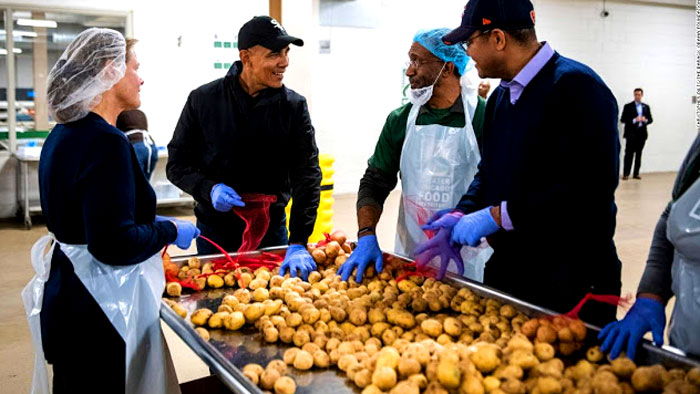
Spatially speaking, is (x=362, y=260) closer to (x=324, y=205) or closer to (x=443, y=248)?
(x=443, y=248)

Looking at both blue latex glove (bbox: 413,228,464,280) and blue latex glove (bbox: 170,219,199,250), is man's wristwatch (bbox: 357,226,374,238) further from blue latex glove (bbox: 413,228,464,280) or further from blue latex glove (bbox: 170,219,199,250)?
blue latex glove (bbox: 170,219,199,250)

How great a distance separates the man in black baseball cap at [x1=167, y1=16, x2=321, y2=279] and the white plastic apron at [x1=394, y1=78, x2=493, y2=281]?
0.40 m

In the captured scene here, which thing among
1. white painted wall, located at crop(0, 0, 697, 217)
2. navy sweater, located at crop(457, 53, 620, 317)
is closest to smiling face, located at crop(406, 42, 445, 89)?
navy sweater, located at crop(457, 53, 620, 317)

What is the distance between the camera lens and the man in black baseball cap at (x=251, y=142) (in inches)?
97.1

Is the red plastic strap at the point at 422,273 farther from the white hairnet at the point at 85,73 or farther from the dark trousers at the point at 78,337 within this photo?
the white hairnet at the point at 85,73

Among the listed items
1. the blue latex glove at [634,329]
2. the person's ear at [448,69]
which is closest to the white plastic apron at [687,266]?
the blue latex glove at [634,329]

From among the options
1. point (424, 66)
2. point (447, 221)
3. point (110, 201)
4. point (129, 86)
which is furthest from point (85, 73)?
point (424, 66)

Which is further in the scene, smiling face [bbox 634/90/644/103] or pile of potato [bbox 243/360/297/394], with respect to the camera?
smiling face [bbox 634/90/644/103]

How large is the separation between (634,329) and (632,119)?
36.2ft

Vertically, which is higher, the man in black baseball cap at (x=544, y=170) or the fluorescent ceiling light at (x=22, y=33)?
the fluorescent ceiling light at (x=22, y=33)

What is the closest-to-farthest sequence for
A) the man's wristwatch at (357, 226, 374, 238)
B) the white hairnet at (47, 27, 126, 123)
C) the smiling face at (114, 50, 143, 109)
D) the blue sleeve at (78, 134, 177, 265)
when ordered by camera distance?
the blue sleeve at (78, 134, 177, 265) → the white hairnet at (47, 27, 126, 123) → the smiling face at (114, 50, 143, 109) → the man's wristwatch at (357, 226, 374, 238)

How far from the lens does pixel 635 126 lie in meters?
11.4

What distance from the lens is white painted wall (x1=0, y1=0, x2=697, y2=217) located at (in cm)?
750

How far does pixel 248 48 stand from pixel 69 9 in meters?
5.46
